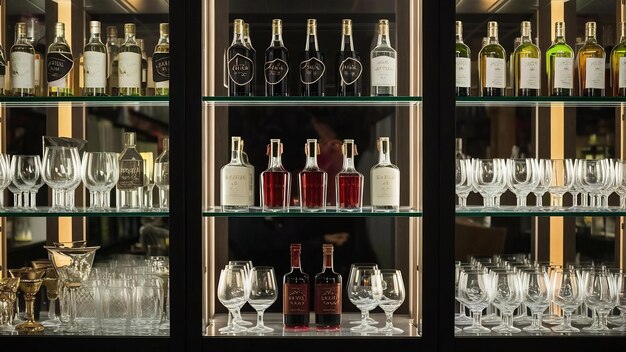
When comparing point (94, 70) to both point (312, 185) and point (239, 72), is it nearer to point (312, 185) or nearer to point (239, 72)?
point (239, 72)

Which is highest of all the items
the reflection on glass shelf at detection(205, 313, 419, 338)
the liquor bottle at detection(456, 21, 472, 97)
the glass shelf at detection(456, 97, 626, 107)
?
the liquor bottle at detection(456, 21, 472, 97)

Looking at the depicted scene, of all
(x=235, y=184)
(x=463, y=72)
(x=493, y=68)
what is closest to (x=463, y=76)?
(x=463, y=72)

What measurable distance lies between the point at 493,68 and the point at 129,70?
56.3 inches

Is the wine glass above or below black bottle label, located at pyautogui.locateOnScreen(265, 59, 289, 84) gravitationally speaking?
below

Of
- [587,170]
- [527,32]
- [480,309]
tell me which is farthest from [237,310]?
[527,32]

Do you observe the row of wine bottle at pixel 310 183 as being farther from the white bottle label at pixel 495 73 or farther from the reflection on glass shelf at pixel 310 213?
the white bottle label at pixel 495 73

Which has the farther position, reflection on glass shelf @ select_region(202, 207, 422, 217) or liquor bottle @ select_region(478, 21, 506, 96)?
liquor bottle @ select_region(478, 21, 506, 96)

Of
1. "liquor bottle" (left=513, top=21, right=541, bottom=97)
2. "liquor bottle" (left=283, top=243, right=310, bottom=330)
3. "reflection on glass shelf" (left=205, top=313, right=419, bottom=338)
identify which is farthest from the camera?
Result: "liquor bottle" (left=513, top=21, right=541, bottom=97)

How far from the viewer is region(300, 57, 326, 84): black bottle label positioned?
2820 millimetres

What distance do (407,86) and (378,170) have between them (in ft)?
1.19

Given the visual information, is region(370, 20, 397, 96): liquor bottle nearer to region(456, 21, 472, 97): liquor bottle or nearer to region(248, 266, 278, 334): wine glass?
region(456, 21, 472, 97): liquor bottle

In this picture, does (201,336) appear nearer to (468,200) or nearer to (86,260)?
(86,260)

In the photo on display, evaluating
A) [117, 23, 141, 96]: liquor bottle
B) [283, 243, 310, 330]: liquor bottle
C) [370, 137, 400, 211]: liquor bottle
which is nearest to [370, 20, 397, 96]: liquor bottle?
[370, 137, 400, 211]: liquor bottle

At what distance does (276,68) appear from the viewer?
2848 mm
